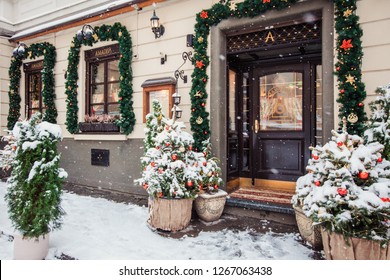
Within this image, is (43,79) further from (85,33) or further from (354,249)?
(354,249)

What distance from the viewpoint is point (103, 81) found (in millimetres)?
7504

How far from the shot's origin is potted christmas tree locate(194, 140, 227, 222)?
4.71 m

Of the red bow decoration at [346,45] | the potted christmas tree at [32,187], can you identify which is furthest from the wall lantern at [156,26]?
the red bow decoration at [346,45]

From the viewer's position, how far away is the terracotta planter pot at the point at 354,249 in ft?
9.16

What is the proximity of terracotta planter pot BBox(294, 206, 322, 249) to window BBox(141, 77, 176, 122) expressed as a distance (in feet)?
10.9

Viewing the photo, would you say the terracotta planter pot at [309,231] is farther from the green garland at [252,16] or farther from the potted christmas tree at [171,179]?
the potted christmas tree at [171,179]

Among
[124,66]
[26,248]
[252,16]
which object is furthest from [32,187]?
[252,16]

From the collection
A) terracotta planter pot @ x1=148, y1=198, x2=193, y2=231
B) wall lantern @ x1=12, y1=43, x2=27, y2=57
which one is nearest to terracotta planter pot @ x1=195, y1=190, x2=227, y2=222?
terracotta planter pot @ x1=148, y1=198, x2=193, y2=231

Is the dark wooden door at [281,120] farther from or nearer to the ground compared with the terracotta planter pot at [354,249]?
farther from the ground

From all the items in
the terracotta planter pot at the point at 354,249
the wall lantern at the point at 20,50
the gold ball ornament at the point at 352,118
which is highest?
the wall lantern at the point at 20,50

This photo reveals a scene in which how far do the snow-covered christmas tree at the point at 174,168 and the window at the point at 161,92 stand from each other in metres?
1.13

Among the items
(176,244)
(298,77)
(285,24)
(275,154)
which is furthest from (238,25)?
(176,244)

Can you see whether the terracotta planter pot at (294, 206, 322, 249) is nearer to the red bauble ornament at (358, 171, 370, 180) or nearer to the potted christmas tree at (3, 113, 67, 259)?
the red bauble ornament at (358, 171, 370, 180)

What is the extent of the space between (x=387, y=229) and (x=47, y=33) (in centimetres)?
909
